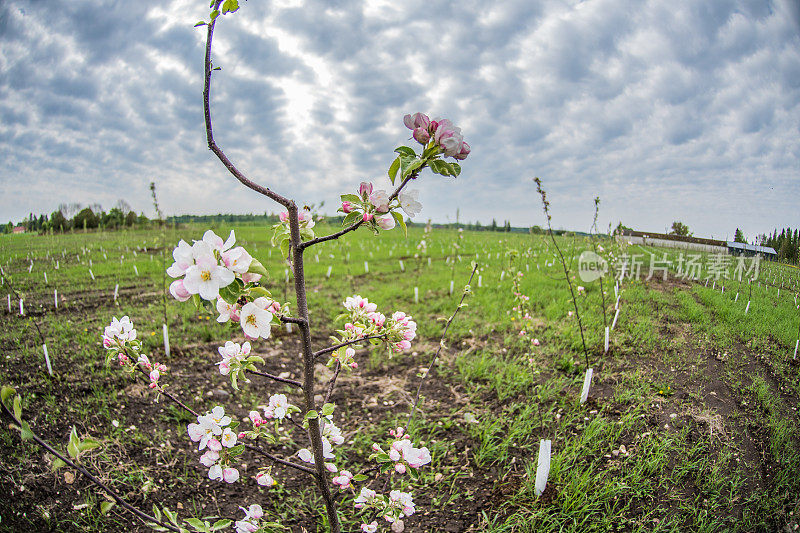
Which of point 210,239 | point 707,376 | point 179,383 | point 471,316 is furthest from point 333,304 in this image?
point 210,239

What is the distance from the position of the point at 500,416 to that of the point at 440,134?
3.04 metres

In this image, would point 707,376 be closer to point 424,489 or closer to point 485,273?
point 424,489

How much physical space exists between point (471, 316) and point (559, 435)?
304 centimetres

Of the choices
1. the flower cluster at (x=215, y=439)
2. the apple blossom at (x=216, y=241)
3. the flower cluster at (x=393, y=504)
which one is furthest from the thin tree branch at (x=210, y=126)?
the flower cluster at (x=393, y=504)

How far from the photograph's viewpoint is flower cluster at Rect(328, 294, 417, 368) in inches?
54.9

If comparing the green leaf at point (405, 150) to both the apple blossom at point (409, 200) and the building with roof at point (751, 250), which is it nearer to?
the apple blossom at point (409, 200)

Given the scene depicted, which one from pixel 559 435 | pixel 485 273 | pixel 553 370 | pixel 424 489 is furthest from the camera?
pixel 485 273

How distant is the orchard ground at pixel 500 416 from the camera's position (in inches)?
91.8

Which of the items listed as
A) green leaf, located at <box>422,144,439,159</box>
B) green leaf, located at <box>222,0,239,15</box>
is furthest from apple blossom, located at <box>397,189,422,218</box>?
green leaf, located at <box>222,0,239,15</box>

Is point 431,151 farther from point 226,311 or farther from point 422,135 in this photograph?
point 226,311

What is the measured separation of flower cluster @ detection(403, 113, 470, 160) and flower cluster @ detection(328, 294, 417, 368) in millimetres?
612

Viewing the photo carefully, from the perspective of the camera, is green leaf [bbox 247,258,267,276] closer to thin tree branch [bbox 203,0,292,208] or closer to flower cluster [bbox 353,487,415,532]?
thin tree branch [bbox 203,0,292,208]

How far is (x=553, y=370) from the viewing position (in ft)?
13.1

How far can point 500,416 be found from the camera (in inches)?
131
